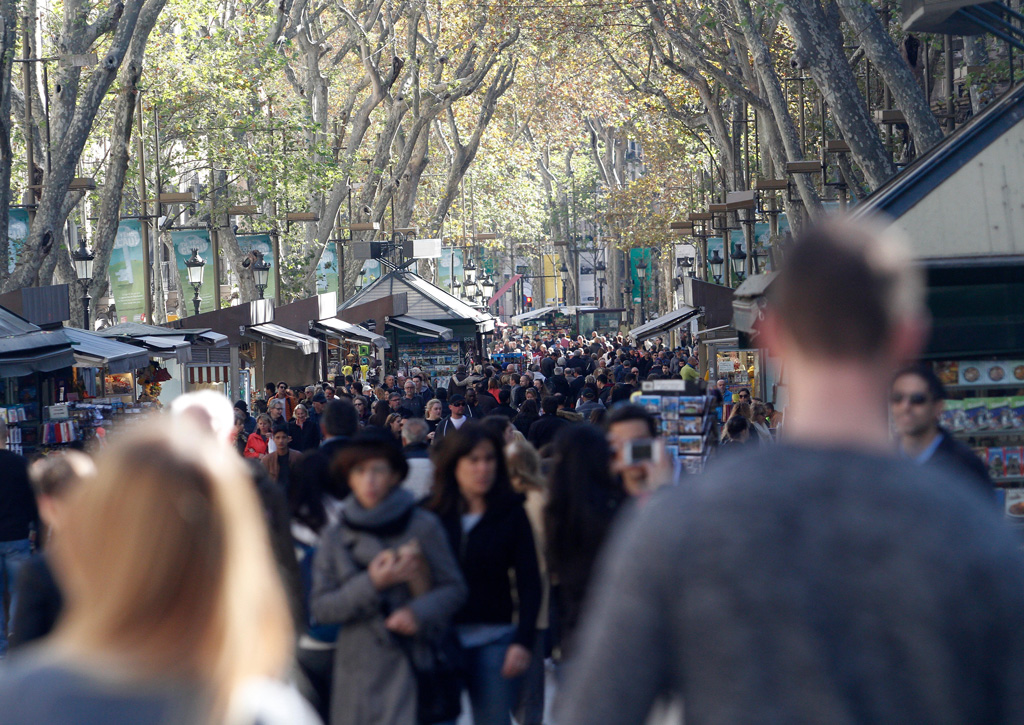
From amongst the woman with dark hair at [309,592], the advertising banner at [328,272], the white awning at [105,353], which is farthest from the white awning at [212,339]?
the advertising banner at [328,272]

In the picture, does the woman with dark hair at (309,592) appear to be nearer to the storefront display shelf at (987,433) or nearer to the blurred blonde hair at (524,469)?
the blurred blonde hair at (524,469)

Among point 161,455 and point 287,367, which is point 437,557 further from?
point 287,367

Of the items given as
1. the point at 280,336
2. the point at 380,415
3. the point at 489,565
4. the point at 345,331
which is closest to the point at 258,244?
the point at 345,331

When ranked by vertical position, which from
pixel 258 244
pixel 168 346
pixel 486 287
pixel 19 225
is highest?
pixel 486 287

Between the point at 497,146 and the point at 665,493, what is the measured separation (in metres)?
46.5

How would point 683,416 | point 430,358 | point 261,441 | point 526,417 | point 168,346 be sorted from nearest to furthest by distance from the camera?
point 683,416 < point 261,441 < point 526,417 < point 168,346 < point 430,358

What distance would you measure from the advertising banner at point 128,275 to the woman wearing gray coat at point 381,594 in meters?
19.4

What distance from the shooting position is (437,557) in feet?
15.4

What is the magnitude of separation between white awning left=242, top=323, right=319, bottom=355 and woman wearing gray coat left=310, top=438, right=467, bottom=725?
713 inches

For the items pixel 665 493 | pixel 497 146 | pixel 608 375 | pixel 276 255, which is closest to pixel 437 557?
pixel 665 493

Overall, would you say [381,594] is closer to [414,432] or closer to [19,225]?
[414,432]

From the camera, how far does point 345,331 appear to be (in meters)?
28.1

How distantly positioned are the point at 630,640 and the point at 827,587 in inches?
10.8

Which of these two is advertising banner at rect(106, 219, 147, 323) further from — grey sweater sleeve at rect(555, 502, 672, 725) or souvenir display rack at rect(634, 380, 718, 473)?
grey sweater sleeve at rect(555, 502, 672, 725)
